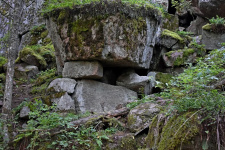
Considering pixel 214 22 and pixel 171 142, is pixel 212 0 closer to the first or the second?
pixel 214 22

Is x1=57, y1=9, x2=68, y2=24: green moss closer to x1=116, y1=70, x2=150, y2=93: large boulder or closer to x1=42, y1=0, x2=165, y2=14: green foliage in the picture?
x1=42, y1=0, x2=165, y2=14: green foliage

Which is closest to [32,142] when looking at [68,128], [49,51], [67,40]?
[68,128]

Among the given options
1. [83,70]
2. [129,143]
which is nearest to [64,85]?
[83,70]

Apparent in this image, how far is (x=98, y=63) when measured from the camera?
7.69 m

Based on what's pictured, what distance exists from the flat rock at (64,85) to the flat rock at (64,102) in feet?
0.84

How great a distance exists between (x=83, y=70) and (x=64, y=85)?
78 cm

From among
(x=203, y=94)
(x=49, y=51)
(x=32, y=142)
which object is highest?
(x=49, y=51)

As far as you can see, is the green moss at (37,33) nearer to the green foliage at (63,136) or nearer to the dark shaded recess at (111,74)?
the dark shaded recess at (111,74)

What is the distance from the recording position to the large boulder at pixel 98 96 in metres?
7.35

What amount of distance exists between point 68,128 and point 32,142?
0.76 meters

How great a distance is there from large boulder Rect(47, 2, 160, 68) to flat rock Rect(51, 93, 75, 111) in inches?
55.1

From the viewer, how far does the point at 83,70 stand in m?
7.62

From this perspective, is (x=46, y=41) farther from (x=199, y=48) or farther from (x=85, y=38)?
(x=199, y=48)

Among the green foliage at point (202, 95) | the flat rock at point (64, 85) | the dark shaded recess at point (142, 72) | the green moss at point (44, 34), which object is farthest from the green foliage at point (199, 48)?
the green moss at point (44, 34)
